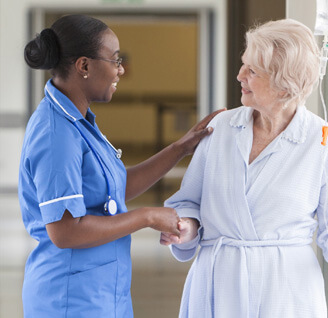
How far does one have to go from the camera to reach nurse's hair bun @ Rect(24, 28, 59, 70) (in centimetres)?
163

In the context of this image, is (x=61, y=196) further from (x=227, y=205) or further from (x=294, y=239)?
(x=294, y=239)

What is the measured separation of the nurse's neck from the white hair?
48 cm

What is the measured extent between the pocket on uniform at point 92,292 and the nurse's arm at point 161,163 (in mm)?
363

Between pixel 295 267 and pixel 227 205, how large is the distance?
0.26m

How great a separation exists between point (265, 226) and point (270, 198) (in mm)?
80

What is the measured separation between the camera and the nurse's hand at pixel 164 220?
165cm

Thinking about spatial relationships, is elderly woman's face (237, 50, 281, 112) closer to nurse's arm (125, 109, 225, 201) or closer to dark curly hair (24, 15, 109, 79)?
nurse's arm (125, 109, 225, 201)

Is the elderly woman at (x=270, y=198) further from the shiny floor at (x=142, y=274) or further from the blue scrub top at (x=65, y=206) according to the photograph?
the shiny floor at (x=142, y=274)

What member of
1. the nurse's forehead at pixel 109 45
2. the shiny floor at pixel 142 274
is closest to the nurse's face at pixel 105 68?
the nurse's forehead at pixel 109 45

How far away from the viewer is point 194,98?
645 inches

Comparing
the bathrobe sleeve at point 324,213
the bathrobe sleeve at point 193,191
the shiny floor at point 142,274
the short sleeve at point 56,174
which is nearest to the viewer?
the short sleeve at point 56,174

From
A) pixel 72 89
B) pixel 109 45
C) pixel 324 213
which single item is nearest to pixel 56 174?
pixel 72 89

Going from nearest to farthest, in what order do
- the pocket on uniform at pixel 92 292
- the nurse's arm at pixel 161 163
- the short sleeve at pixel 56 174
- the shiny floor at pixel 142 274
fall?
the short sleeve at pixel 56 174 → the pocket on uniform at pixel 92 292 → the nurse's arm at pixel 161 163 → the shiny floor at pixel 142 274

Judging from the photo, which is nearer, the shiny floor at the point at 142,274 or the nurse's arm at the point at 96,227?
the nurse's arm at the point at 96,227
